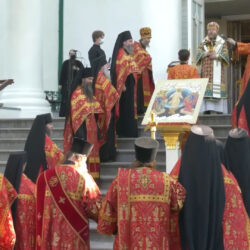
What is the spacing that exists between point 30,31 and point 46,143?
613 centimetres

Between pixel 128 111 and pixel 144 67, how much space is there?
1.22m

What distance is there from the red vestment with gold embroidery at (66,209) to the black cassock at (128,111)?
4.74 metres

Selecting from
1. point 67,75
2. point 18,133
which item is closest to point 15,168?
point 18,133

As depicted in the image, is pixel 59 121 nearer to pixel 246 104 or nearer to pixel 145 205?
pixel 246 104

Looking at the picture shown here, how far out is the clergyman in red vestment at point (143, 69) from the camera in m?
10.9

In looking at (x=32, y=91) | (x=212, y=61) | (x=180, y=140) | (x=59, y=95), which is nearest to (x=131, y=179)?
(x=180, y=140)

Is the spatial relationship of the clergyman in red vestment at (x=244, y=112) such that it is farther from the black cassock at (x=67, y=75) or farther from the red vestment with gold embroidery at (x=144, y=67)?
the black cassock at (x=67, y=75)

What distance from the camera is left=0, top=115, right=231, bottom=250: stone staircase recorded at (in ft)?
26.5

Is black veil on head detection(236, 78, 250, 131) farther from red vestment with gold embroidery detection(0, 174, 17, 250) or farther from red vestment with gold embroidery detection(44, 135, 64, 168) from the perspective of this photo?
red vestment with gold embroidery detection(0, 174, 17, 250)

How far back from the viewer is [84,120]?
8852 mm

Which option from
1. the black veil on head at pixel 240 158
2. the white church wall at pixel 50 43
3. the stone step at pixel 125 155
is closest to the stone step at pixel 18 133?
Answer: the stone step at pixel 125 155

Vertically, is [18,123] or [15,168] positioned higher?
[18,123]

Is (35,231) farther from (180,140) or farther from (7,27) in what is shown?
(7,27)

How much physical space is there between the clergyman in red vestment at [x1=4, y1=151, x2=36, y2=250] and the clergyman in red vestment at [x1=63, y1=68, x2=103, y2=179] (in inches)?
113
